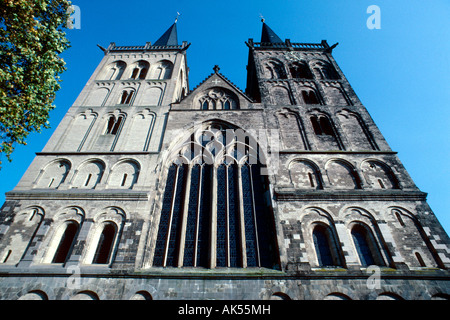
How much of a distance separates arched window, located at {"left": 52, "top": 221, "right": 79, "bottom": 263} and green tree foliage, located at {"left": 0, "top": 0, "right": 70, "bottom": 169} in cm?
325

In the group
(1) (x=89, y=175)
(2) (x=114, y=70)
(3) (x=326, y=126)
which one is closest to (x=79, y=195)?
(1) (x=89, y=175)

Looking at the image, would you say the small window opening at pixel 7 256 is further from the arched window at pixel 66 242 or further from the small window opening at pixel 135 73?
the small window opening at pixel 135 73

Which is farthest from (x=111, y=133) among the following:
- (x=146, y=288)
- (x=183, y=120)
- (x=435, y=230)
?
(x=435, y=230)

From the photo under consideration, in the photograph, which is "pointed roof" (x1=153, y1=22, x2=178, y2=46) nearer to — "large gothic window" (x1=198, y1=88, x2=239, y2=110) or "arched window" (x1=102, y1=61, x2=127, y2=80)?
"arched window" (x1=102, y1=61, x2=127, y2=80)

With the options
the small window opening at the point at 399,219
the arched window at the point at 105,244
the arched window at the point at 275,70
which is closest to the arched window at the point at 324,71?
the arched window at the point at 275,70

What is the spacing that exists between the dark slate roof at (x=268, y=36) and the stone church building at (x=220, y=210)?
11.2 metres

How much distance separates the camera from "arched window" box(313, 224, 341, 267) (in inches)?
333

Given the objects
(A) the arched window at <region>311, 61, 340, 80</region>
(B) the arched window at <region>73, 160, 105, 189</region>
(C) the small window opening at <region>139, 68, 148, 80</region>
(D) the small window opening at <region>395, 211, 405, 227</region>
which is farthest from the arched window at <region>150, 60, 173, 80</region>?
(D) the small window opening at <region>395, 211, 405, 227</region>

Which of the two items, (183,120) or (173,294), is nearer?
(173,294)

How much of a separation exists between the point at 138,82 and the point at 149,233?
37.8 ft
